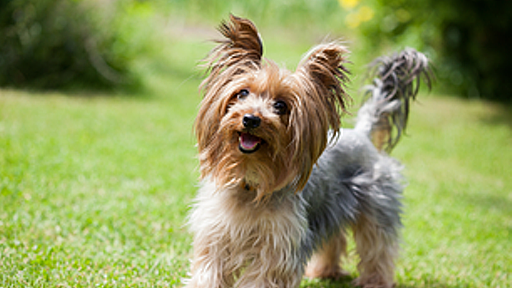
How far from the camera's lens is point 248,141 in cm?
341

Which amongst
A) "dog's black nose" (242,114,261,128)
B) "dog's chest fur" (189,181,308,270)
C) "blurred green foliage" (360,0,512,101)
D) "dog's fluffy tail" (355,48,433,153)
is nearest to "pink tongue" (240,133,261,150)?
"dog's black nose" (242,114,261,128)

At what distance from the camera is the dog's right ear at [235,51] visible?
141 inches

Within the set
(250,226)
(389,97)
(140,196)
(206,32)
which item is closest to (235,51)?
(250,226)

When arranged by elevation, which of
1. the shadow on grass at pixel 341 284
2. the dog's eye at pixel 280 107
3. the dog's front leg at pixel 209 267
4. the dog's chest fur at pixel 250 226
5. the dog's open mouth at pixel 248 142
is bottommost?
the shadow on grass at pixel 341 284

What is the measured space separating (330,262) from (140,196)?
2.62 metres

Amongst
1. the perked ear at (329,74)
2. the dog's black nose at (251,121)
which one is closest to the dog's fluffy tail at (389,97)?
the perked ear at (329,74)

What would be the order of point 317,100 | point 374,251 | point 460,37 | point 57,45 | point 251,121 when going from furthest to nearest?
point 460,37
point 57,45
point 374,251
point 317,100
point 251,121

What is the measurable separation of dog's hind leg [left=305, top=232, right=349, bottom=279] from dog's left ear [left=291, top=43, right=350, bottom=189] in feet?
5.52

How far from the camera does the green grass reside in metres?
4.53

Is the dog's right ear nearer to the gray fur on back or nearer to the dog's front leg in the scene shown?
the gray fur on back

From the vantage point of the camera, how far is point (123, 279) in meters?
4.20

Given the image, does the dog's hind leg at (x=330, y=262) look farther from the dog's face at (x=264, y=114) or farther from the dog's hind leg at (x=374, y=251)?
the dog's face at (x=264, y=114)

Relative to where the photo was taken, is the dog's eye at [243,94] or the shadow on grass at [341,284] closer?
the dog's eye at [243,94]

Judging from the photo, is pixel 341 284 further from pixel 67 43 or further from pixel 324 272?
pixel 67 43
